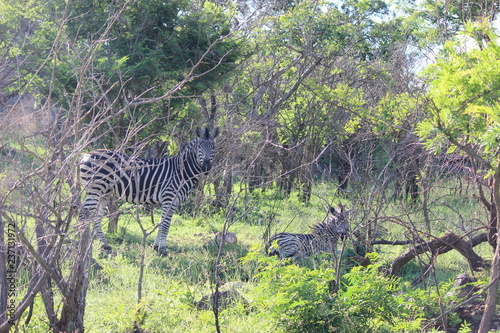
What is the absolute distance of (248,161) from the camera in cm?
1183

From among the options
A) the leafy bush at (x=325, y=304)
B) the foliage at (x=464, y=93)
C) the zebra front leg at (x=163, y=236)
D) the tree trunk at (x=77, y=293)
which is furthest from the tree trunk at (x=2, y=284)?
the zebra front leg at (x=163, y=236)

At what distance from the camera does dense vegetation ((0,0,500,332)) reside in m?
3.92

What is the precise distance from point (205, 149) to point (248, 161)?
2491 millimetres

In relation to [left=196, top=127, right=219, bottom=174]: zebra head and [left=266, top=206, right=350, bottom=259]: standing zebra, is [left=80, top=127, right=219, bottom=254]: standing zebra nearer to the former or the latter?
[left=196, top=127, right=219, bottom=174]: zebra head

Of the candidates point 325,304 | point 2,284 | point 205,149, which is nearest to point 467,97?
point 325,304

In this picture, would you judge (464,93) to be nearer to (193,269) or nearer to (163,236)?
(193,269)

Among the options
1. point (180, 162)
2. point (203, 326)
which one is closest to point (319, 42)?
point (180, 162)

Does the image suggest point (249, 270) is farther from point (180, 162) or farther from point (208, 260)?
point (180, 162)

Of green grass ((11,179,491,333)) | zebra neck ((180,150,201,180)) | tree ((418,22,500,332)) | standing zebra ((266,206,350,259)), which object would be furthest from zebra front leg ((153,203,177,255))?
tree ((418,22,500,332))

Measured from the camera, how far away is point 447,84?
136 inches

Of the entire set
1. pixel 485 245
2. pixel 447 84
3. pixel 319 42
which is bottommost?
pixel 485 245

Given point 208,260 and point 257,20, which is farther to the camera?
point 257,20

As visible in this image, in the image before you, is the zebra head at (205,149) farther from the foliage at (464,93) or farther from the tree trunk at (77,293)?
the foliage at (464,93)

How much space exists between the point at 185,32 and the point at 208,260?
4745 mm
